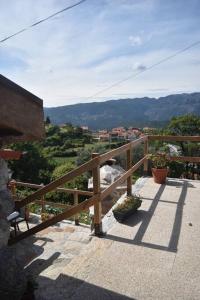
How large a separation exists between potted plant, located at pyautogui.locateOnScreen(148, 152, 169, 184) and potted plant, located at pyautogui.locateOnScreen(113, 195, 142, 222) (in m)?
1.95

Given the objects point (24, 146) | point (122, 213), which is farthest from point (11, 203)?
point (24, 146)

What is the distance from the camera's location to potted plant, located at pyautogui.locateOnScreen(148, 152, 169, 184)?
769 centimetres

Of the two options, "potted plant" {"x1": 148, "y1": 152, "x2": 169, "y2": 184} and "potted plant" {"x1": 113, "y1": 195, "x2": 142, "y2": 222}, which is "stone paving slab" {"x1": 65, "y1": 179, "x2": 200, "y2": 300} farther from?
"potted plant" {"x1": 148, "y1": 152, "x2": 169, "y2": 184}

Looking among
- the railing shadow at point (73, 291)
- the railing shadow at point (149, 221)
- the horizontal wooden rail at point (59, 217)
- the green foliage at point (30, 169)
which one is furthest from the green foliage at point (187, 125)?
the railing shadow at point (73, 291)

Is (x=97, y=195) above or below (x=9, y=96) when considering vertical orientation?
below

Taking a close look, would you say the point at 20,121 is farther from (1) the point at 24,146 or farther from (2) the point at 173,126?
(2) the point at 173,126

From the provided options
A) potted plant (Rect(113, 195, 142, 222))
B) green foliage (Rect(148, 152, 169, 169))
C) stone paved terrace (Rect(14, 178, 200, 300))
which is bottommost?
stone paved terrace (Rect(14, 178, 200, 300))

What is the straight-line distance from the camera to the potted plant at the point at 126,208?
5488mm

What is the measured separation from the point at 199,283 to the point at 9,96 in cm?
275

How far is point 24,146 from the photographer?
3036cm

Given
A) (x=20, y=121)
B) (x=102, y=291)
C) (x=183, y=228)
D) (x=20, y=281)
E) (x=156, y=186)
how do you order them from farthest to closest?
(x=156, y=186) < (x=183, y=228) < (x=102, y=291) < (x=20, y=281) < (x=20, y=121)

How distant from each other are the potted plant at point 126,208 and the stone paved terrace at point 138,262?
127 millimetres

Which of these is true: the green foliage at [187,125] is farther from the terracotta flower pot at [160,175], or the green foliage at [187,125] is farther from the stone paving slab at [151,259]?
the stone paving slab at [151,259]

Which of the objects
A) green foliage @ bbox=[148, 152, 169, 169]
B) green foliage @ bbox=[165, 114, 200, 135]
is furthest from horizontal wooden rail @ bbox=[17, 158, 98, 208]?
green foliage @ bbox=[165, 114, 200, 135]
